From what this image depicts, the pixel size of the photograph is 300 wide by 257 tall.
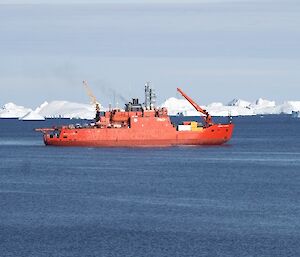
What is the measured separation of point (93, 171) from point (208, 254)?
48.9 metres

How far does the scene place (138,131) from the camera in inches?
5330

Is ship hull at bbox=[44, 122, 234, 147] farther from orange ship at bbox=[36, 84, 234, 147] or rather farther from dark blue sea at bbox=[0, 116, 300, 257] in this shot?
dark blue sea at bbox=[0, 116, 300, 257]

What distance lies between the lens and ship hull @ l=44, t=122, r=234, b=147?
135875mm

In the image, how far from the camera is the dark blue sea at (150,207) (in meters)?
52.3

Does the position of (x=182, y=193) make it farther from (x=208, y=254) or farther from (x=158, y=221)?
(x=208, y=254)

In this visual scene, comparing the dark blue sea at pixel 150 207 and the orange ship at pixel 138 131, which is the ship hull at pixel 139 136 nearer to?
the orange ship at pixel 138 131

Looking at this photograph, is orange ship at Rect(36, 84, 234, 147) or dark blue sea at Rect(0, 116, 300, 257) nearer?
dark blue sea at Rect(0, 116, 300, 257)

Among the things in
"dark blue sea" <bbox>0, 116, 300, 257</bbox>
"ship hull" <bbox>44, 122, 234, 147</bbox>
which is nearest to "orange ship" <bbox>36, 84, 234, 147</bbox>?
"ship hull" <bbox>44, 122, 234, 147</bbox>

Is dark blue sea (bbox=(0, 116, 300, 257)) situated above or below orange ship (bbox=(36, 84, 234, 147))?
below

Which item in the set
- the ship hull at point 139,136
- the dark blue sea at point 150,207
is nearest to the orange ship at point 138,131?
the ship hull at point 139,136

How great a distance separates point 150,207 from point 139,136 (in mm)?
69206

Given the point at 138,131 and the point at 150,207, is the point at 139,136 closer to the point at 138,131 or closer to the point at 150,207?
the point at 138,131

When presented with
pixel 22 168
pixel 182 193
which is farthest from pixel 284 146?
pixel 182 193

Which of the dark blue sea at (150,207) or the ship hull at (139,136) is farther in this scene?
the ship hull at (139,136)
